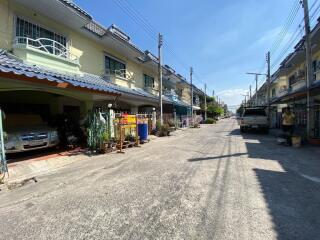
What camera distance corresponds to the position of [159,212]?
4.22m

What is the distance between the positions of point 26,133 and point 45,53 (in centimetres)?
406

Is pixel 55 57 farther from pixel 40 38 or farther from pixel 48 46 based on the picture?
pixel 40 38

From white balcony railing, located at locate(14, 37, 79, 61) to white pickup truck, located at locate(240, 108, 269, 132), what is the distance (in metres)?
14.7

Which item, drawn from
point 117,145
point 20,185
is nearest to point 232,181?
point 20,185

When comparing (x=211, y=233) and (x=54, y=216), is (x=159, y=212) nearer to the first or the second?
(x=211, y=233)

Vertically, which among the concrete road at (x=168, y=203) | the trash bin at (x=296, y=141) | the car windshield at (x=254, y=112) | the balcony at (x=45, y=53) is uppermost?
the balcony at (x=45, y=53)

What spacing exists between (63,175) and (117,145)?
14.6ft

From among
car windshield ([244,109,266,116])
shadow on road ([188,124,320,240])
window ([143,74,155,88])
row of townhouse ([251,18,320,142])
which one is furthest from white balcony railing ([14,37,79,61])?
car windshield ([244,109,266,116])

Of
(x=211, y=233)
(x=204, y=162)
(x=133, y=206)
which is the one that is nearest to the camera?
(x=211, y=233)

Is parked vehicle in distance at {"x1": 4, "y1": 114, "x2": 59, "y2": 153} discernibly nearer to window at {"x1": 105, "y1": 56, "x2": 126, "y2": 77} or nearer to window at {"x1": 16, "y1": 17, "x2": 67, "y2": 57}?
window at {"x1": 16, "y1": 17, "x2": 67, "y2": 57}

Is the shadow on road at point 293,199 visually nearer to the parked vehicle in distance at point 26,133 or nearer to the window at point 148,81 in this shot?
the parked vehicle in distance at point 26,133

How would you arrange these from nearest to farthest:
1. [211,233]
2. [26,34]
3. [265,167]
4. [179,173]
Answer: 1. [211,233]
2. [179,173]
3. [265,167]
4. [26,34]

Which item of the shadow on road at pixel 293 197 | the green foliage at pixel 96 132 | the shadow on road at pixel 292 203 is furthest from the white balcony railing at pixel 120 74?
the shadow on road at pixel 292 203

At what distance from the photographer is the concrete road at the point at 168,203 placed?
11.7 feet
